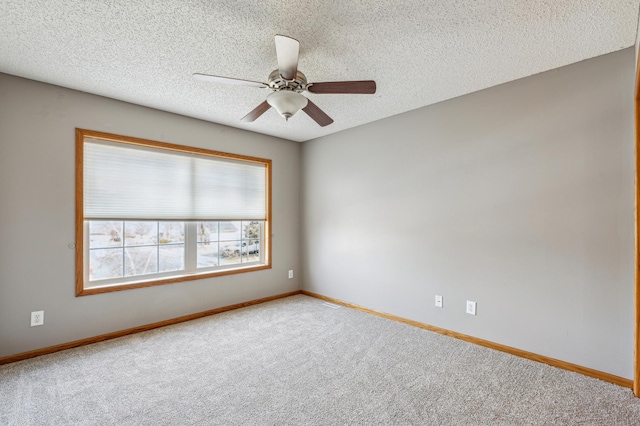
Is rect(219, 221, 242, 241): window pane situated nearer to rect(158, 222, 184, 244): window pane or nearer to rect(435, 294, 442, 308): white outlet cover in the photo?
Result: rect(158, 222, 184, 244): window pane

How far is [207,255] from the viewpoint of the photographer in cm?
396

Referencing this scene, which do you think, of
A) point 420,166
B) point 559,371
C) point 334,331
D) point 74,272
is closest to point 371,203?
point 420,166

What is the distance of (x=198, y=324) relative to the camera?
3.47 metres

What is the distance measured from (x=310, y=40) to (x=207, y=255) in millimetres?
2940

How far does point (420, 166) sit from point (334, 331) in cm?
207

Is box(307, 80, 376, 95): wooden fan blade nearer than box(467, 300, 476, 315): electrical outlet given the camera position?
Yes

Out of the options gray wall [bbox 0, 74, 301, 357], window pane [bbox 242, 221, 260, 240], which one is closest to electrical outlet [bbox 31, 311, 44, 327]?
gray wall [bbox 0, 74, 301, 357]

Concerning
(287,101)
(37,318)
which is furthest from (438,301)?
(37,318)

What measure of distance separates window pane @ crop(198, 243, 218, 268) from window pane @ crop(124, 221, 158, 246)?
1.83 ft

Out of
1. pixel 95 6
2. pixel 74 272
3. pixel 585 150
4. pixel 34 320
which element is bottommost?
pixel 34 320

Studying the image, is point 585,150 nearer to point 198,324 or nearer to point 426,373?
point 426,373

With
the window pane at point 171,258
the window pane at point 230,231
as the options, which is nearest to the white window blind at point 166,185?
the window pane at point 230,231

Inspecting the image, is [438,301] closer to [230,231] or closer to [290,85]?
[290,85]

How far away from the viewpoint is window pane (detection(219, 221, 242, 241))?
413 centimetres
